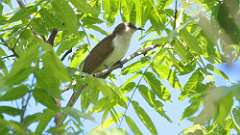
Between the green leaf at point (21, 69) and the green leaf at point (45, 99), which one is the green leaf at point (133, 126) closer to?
the green leaf at point (45, 99)

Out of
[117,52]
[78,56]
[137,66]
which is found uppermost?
[137,66]

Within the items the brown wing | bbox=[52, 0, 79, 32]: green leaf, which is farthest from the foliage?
the brown wing

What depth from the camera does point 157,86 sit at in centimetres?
347

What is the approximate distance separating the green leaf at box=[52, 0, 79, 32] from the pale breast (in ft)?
11.5

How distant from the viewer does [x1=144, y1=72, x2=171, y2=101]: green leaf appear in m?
3.42

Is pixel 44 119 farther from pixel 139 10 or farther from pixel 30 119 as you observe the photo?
pixel 139 10

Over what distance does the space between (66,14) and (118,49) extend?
373cm

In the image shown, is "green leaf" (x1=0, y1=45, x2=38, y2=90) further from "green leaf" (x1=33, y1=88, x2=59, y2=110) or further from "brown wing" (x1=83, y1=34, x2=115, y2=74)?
"brown wing" (x1=83, y1=34, x2=115, y2=74)

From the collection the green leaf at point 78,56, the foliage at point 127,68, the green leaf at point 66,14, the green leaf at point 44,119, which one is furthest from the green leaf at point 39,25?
the green leaf at point 44,119

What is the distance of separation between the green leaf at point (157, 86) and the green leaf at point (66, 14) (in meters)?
1.06

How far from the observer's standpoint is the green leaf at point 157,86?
135 inches

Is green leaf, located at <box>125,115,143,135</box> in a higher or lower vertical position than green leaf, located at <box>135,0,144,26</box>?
lower

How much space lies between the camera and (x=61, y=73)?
1848mm

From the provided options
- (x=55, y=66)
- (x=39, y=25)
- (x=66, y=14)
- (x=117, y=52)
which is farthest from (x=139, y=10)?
(x=117, y=52)
